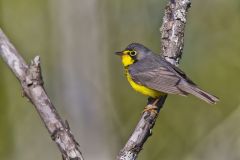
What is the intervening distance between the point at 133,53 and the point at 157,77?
0.59 meters

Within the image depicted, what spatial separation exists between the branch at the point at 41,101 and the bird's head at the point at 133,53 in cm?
236

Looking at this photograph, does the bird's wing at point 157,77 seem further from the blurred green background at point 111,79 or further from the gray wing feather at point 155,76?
the blurred green background at point 111,79

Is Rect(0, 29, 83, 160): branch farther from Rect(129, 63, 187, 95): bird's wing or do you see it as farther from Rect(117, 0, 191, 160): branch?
Rect(129, 63, 187, 95): bird's wing

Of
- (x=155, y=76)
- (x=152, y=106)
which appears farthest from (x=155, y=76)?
(x=152, y=106)

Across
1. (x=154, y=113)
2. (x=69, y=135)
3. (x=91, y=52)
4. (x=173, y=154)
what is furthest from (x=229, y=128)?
(x=69, y=135)

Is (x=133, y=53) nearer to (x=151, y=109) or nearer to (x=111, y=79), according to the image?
(x=151, y=109)

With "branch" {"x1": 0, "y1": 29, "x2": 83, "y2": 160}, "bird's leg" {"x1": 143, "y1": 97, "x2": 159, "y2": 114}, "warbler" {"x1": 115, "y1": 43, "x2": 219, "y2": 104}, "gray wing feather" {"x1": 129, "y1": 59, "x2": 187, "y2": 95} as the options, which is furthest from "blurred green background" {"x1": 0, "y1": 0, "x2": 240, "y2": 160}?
"branch" {"x1": 0, "y1": 29, "x2": 83, "y2": 160}

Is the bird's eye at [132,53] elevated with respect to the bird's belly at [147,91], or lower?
elevated

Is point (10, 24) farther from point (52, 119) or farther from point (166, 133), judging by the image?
point (52, 119)

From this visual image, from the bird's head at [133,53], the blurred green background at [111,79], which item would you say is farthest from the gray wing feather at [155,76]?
the blurred green background at [111,79]

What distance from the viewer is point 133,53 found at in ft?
Result: 24.2

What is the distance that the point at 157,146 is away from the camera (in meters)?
10.9

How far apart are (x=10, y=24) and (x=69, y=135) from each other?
841 centimetres

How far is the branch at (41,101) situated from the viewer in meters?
5.01
